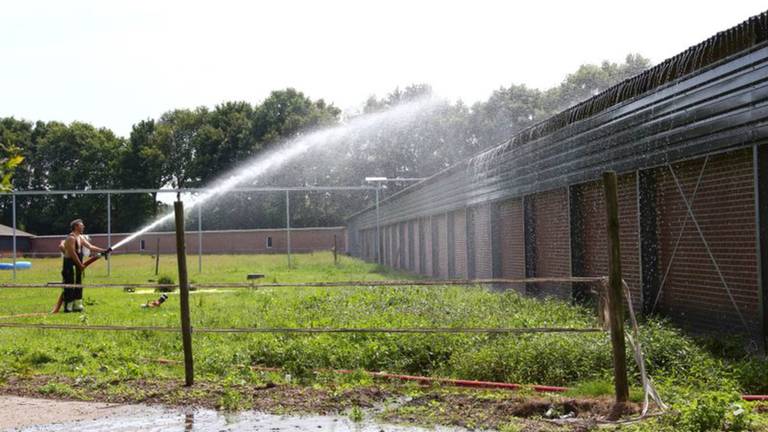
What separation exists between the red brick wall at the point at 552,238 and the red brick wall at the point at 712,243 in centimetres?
351

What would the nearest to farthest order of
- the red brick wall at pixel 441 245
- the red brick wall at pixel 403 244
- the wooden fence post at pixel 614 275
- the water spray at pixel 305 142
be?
the wooden fence post at pixel 614 275 → the red brick wall at pixel 441 245 → the red brick wall at pixel 403 244 → the water spray at pixel 305 142

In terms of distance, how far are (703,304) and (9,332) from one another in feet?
33.4

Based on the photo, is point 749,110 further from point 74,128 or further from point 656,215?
point 74,128

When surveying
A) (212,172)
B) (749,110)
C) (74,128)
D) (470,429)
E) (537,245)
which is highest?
(74,128)

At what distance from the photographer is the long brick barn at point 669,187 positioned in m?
9.57

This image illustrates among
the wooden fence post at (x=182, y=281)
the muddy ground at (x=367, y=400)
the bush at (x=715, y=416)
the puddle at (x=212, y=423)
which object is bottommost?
the puddle at (x=212, y=423)

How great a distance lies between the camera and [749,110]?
9328 millimetres

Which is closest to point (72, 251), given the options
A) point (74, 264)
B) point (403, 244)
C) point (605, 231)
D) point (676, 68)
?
point (74, 264)

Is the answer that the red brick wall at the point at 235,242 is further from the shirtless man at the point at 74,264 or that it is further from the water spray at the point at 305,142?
the shirtless man at the point at 74,264

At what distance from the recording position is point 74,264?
16625 mm

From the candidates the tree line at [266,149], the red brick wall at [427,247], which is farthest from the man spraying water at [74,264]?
the tree line at [266,149]

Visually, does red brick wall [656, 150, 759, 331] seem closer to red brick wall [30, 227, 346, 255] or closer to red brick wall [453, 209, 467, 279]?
red brick wall [453, 209, 467, 279]

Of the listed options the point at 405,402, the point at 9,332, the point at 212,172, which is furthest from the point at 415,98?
the point at 405,402

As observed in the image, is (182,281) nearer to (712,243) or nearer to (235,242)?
(712,243)
